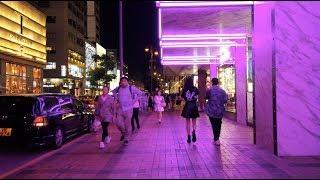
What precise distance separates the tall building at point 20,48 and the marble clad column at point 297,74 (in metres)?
35.9

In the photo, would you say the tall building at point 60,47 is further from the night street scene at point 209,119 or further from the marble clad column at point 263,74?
the marble clad column at point 263,74

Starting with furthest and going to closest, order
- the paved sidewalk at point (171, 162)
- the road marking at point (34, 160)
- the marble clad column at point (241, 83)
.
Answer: the marble clad column at point (241, 83), the road marking at point (34, 160), the paved sidewalk at point (171, 162)

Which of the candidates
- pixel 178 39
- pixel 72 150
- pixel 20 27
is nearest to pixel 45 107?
pixel 72 150

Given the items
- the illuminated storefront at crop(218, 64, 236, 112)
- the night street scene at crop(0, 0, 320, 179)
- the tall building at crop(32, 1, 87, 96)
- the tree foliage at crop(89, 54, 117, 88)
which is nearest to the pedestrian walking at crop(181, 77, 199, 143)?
the night street scene at crop(0, 0, 320, 179)

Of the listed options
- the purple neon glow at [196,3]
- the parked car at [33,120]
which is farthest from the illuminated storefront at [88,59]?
the purple neon glow at [196,3]

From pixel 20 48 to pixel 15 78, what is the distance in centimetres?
489

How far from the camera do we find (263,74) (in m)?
11.7

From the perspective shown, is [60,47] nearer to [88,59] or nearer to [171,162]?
[88,59]

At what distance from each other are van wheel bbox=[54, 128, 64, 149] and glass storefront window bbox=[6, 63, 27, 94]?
111 ft

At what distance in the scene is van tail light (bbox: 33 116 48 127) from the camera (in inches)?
500

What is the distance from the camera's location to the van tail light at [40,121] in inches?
500

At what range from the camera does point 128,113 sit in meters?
13.7

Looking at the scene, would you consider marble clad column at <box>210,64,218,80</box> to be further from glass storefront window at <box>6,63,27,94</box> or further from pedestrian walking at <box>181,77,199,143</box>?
glass storefront window at <box>6,63,27,94</box>

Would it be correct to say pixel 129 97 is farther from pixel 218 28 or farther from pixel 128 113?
pixel 218 28
